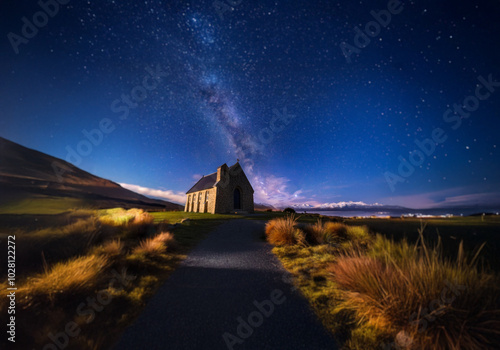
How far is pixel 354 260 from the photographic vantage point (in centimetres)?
327

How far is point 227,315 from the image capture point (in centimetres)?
283

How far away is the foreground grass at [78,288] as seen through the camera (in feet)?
7.42

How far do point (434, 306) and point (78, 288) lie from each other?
512 centimetres

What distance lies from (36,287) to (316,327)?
13.8 ft

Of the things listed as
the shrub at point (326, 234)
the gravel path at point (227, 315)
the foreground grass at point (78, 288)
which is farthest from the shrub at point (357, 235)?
the foreground grass at point (78, 288)

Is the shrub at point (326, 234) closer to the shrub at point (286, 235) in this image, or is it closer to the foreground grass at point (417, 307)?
the shrub at point (286, 235)

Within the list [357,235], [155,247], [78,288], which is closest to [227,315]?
[78,288]

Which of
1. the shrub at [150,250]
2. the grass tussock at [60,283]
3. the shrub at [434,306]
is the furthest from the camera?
the shrub at [150,250]

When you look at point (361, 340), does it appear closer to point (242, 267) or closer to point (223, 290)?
point (223, 290)

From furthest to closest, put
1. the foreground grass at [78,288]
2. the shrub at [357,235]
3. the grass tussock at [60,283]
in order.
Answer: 1. the shrub at [357,235]
2. the grass tussock at [60,283]
3. the foreground grass at [78,288]

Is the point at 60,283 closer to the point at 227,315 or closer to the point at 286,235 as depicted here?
the point at 227,315

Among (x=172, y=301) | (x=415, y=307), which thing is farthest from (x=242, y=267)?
(x=415, y=307)

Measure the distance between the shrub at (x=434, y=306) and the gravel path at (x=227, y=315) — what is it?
78cm

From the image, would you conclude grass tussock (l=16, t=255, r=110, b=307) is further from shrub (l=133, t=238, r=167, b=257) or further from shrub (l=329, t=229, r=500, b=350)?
shrub (l=329, t=229, r=500, b=350)
